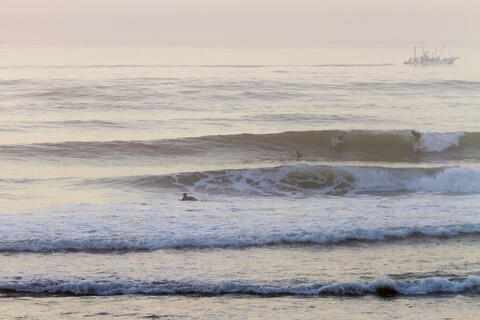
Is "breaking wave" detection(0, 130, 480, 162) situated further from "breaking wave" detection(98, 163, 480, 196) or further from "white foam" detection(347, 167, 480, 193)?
"white foam" detection(347, 167, 480, 193)

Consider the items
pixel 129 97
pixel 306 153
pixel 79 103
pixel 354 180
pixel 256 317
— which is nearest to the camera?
pixel 256 317

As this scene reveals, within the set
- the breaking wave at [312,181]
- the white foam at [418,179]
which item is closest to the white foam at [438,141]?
the breaking wave at [312,181]

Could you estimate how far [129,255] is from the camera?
1348 centimetres

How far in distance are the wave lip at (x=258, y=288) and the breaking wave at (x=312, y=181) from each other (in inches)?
387

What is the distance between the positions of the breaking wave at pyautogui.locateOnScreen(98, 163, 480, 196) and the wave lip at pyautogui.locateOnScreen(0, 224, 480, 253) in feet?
22.0

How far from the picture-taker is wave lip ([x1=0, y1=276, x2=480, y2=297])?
11438mm

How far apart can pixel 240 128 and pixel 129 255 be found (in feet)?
70.7

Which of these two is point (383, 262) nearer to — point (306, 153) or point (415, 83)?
point (306, 153)

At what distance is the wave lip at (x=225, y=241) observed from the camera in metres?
13.9

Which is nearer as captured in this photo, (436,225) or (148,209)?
(436,225)

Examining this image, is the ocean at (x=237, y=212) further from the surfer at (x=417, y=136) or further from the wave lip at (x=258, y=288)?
the surfer at (x=417, y=136)

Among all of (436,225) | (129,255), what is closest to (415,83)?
(436,225)

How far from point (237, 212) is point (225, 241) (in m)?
3.08

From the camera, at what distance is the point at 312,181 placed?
2319 cm
